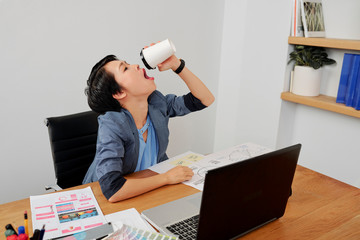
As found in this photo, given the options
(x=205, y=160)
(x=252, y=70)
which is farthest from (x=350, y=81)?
→ (x=205, y=160)

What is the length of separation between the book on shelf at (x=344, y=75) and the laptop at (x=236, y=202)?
137 centimetres

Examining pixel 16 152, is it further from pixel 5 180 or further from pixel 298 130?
pixel 298 130

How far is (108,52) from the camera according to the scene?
7.66ft

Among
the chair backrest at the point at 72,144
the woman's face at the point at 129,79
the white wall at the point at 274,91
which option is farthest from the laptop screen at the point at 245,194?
the white wall at the point at 274,91

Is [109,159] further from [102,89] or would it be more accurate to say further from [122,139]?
[102,89]

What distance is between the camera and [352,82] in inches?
83.3

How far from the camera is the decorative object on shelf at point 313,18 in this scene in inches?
90.0

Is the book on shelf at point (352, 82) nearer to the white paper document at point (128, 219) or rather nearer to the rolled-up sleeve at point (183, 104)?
the rolled-up sleeve at point (183, 104)

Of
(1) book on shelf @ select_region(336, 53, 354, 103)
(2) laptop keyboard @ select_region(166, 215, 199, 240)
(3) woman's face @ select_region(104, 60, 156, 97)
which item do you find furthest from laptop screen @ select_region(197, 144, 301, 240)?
(1) book on shelf @ select_region(336, 53, 354, 103)

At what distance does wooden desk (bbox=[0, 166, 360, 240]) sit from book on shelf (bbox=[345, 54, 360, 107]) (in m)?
0.89

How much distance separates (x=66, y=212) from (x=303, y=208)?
824 millimetres

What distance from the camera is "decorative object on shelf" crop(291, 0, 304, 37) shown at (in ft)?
7.53

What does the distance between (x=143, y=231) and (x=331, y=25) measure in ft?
6.59

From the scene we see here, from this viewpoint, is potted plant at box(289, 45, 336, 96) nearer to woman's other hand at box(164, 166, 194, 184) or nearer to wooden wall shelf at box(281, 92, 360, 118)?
wooden wall shelf at box(281, 92, 360, 118)
